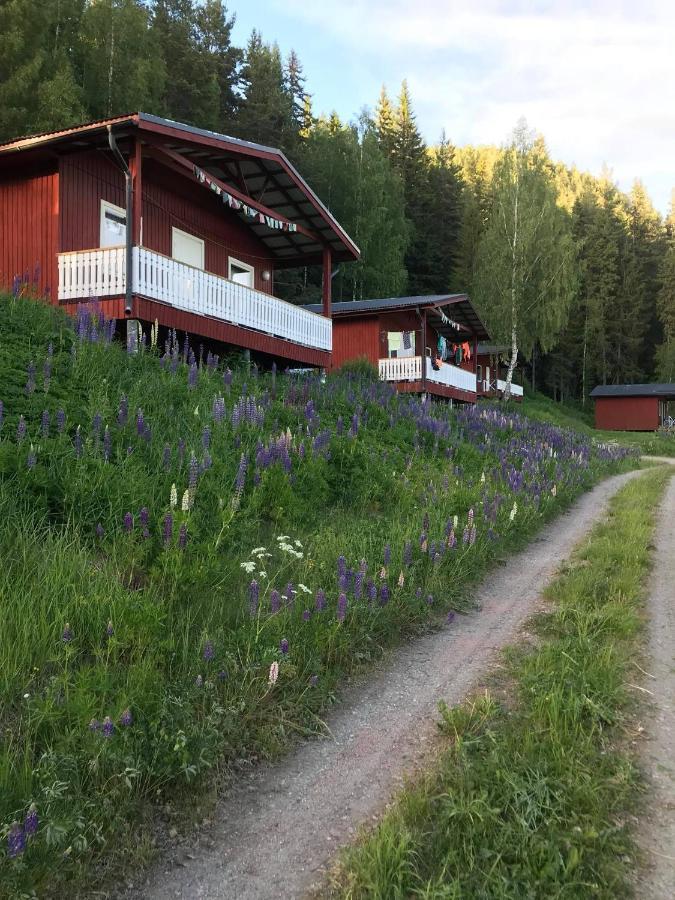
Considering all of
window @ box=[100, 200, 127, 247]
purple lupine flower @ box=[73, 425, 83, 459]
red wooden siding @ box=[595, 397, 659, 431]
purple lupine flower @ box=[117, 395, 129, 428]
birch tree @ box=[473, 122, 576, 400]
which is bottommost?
purple lupine flower @ box=[73, 425, 83, 459]

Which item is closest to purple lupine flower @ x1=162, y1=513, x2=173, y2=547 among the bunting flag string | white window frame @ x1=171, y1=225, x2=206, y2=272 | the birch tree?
the bunting flag string

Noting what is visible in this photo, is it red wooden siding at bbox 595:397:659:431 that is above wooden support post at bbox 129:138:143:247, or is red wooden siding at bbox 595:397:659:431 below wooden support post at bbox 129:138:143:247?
below

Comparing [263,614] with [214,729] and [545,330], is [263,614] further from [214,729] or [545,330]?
[545,330]

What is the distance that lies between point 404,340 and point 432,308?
8.74ft

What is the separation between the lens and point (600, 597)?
5.00m

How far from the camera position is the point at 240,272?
17.9m

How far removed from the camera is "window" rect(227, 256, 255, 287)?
17297 mm

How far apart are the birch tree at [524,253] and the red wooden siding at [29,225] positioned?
2537 cm

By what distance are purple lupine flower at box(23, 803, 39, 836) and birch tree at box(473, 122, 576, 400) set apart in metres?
32.7

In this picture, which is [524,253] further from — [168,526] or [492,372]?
[168,526]

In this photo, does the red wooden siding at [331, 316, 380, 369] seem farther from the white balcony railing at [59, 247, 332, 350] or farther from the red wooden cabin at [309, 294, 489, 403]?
the white balcony railing at [59, 247, 332, 350]

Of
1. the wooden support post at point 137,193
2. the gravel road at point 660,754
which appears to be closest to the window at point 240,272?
the wooden support post at point 137,193

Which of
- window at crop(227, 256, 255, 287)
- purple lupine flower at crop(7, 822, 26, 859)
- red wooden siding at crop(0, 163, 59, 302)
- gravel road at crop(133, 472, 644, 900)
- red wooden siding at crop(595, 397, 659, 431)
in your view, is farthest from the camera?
red wooden siding at crop(595, 397, 659, 431)

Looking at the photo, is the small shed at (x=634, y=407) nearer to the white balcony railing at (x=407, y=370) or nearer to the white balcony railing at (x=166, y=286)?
the white balcony railing at (x=407, y=370)
